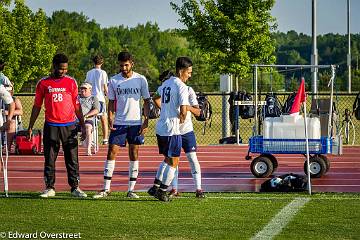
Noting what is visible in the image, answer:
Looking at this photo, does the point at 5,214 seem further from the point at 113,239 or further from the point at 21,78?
the point at 21,78

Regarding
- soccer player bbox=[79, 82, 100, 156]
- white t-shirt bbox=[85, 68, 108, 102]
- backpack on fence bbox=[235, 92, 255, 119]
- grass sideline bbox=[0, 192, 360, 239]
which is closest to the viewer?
grass sideline bbox=[0, 192, 360, 239]

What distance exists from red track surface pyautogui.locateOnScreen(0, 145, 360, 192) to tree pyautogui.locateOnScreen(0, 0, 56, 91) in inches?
1067

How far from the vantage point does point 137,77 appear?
14.8m

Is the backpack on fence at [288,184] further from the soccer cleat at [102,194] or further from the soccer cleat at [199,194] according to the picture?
the soccer cleat at [102,194]

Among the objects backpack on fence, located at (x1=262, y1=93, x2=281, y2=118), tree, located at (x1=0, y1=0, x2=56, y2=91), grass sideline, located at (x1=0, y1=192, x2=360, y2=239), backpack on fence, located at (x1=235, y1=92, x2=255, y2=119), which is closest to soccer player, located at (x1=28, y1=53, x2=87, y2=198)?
grass sideline, located at (x1=0, y1=192, x2=360, y2=239)

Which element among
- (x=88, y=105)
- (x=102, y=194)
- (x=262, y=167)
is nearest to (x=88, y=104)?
(x=88, y=105)

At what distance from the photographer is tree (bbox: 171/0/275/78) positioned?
32.7 m

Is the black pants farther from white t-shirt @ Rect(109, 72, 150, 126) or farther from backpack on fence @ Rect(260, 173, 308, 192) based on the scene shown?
backpack on fence @ Rect(260, 173, 308, 192)

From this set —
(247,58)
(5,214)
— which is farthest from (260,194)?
(247,58)

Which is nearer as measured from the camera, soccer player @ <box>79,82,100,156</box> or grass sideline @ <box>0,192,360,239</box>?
grass sideline @ <box>0,192,360,239</box>

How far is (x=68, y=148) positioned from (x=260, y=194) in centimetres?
299

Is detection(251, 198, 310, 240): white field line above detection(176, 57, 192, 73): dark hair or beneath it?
beneath

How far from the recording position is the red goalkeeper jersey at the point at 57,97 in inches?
585

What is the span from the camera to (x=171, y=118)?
46.5 ft
